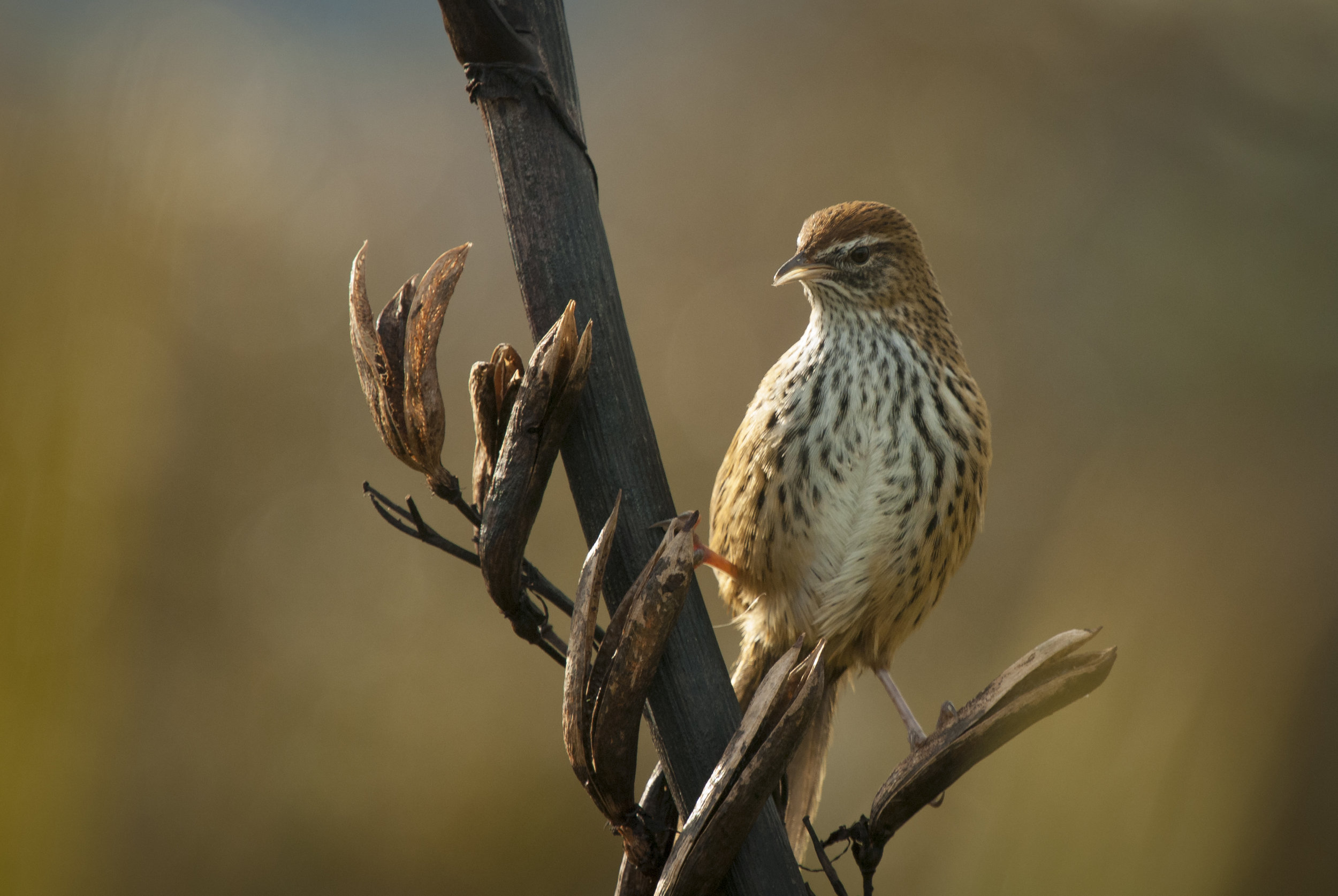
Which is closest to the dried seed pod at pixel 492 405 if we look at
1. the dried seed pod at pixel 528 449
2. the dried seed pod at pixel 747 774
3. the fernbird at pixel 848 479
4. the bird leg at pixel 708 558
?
the dried seed pod at pixel 528 449

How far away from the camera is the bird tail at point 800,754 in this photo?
3.80 feet

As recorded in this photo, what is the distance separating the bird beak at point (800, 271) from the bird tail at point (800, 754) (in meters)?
0.46

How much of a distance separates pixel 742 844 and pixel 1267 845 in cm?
116

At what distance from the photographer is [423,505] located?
71.5 inches

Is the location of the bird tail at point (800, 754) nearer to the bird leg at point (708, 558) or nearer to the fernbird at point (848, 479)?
the fernbird at point (848, 479)

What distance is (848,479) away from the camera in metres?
1.25

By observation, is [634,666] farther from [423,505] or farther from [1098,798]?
[423,505]

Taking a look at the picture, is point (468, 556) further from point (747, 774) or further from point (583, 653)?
point (747, 774)

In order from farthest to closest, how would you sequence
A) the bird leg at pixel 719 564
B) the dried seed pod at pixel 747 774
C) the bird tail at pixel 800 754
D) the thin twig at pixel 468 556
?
the bird tail at pixel 800 754
the bird leg at pixel 719 564
the thin twig at pixel 468 556
the dried seed pod at pixel 747 774

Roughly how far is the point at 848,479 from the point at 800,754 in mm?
332

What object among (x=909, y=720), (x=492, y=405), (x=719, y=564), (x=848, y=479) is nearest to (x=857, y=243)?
(x=848, y=479)

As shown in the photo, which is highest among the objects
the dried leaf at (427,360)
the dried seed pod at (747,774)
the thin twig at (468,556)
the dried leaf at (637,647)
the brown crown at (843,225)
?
the brown crown at (843,225)

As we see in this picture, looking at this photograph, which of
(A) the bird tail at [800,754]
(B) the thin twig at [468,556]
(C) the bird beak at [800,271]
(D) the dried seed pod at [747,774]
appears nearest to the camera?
(D) the dried seed pod at [747,774]

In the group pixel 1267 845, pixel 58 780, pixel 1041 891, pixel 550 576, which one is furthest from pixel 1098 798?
pixel 58 780
